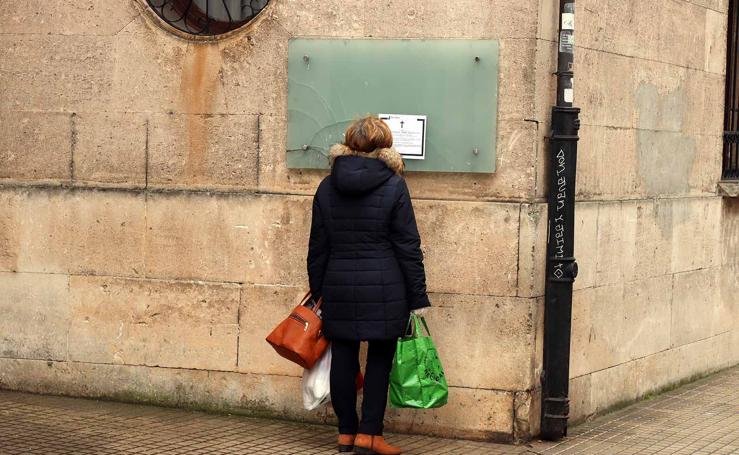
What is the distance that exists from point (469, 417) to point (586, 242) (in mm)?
1455

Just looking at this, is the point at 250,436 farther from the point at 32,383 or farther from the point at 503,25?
the point at 503,25

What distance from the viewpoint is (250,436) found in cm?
825

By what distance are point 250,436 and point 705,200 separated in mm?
4681

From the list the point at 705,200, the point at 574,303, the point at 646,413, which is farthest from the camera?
the point at 705,200

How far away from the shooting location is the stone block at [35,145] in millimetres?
9227

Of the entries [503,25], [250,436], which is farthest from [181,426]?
[503,25]

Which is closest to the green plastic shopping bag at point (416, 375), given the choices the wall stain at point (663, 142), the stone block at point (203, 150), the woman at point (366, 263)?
the woman at point (366, 263)

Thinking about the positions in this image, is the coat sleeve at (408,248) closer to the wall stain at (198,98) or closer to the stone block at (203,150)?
the stone block at (203,150)

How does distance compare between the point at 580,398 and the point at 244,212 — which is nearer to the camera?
the point at 244,212

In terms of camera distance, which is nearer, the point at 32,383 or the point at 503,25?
the point at 503,25

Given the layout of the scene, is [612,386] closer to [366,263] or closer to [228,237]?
[366,263]

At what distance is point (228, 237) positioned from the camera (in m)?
8.88

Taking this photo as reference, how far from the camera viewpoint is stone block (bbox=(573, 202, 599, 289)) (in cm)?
885

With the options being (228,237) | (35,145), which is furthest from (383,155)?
(35,145)
